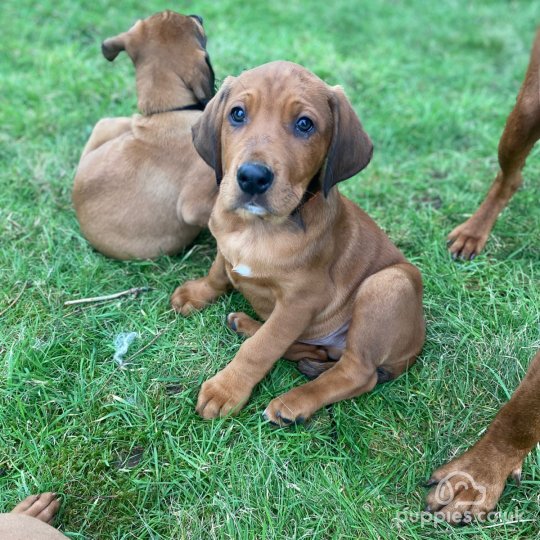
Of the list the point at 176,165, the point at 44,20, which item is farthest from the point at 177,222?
the point at 44,20

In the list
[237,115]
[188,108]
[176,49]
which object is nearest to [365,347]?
[237,115]

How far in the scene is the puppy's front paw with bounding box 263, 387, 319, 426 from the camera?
370 centimetres

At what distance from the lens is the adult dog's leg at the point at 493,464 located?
3396 millimetres

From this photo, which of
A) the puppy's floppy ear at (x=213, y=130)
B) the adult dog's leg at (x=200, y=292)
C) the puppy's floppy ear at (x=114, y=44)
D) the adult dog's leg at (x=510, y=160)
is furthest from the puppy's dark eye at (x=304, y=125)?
the puppy's floppy ear at (x=114, y=44)

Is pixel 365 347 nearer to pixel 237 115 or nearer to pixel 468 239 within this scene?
pixel 237 115

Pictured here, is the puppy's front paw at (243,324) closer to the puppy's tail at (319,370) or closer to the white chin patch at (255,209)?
the puppy's tail at (319,370)

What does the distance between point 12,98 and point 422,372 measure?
206 inches

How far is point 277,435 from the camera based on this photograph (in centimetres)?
371

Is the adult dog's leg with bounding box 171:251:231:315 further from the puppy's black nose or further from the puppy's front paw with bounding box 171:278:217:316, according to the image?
the puppy's black nose

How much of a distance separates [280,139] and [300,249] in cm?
73

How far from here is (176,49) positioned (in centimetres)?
481

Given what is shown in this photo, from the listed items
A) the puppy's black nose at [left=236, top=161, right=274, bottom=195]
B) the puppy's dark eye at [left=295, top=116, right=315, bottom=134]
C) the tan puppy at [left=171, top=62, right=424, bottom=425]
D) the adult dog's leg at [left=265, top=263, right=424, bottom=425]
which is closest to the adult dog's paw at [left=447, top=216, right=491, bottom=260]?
the tan puppy at [left=171, top=62, right=424, bottom=425]

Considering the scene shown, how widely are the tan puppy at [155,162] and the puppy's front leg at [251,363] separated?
4.39 ft

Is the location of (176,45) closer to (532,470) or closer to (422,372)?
(422,372)
